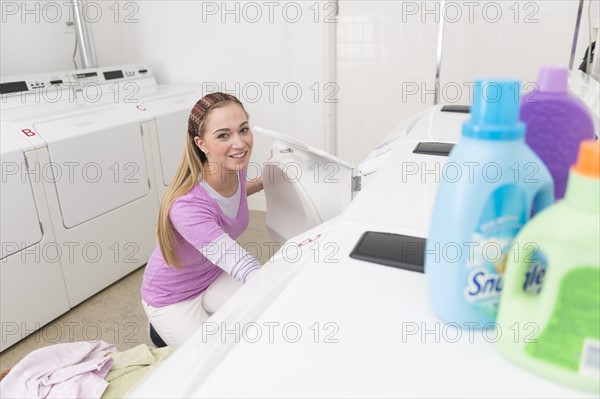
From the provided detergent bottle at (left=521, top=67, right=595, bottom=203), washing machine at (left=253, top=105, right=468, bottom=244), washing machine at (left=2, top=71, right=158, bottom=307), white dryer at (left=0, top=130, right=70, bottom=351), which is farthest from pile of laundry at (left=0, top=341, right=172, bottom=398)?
detergent bottle at (left=521, top=67, right=595, bottom=203)

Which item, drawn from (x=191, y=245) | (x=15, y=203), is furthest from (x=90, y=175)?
(x=191, y=245)

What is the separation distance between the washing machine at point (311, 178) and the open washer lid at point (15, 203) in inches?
48.3

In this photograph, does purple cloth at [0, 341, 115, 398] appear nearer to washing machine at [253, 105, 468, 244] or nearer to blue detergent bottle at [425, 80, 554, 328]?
washing machine at [253, 105, 468, 244]

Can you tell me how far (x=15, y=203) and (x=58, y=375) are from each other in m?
0.98

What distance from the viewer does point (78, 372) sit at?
138cm

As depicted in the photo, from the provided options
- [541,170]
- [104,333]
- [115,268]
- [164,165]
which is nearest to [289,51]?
[164,165]

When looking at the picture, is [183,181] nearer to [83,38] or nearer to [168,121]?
[168,121]

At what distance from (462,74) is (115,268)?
7.61 ft

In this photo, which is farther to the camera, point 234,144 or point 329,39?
point 329,39

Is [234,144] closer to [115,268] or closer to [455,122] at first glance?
[455,122]

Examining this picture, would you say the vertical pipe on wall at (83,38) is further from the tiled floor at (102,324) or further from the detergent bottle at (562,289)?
the detergent bottle at (562,289)

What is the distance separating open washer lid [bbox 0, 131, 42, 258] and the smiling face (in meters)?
1.00

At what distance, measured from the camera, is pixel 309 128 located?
129 inches

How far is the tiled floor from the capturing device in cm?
216
